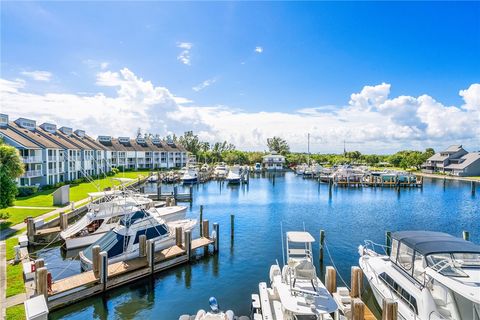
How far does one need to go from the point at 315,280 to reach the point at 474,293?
5.23m

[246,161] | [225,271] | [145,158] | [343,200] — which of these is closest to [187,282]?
Answer: [225,271]

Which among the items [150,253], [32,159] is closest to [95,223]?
[150,253]

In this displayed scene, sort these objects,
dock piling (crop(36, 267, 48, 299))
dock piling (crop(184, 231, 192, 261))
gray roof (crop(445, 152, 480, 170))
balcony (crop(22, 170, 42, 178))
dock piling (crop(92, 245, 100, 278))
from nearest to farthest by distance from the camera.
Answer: dock piling (crop(36, 267, 48, 299)), dock piling (crop(92, 245, 100, 278)), dock piling (crop(184, 231, 192, 261)), balcony (crop(22, 170, 42, 178)), gray roof (crop(445, 152, 480, 170))

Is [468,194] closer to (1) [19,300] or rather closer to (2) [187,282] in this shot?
(2) [187,282]

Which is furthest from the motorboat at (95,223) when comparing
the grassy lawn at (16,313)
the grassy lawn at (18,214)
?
the grassy lawn at (16,313)

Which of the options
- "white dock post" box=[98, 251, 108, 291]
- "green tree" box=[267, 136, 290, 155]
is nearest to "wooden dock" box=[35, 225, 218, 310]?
"white dock post" box=[98, 251, 108, 291]

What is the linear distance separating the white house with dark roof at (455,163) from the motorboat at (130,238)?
9546 cm

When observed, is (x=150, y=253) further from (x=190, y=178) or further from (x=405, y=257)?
(x=190, y=178)

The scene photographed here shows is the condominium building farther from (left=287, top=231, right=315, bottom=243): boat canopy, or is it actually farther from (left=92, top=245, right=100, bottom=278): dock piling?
(left=287, top=231, right=315, bottom=243): boat canopy

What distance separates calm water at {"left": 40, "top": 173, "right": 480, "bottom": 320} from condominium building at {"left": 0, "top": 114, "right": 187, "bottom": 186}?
56.1 ft

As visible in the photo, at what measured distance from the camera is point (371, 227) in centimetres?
2981

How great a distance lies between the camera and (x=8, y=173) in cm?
2603

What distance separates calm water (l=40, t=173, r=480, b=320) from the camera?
1510cm

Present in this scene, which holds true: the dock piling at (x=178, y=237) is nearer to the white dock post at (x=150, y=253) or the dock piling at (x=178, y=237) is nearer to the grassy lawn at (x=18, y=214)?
the white dock post at (x=150, y=253)
